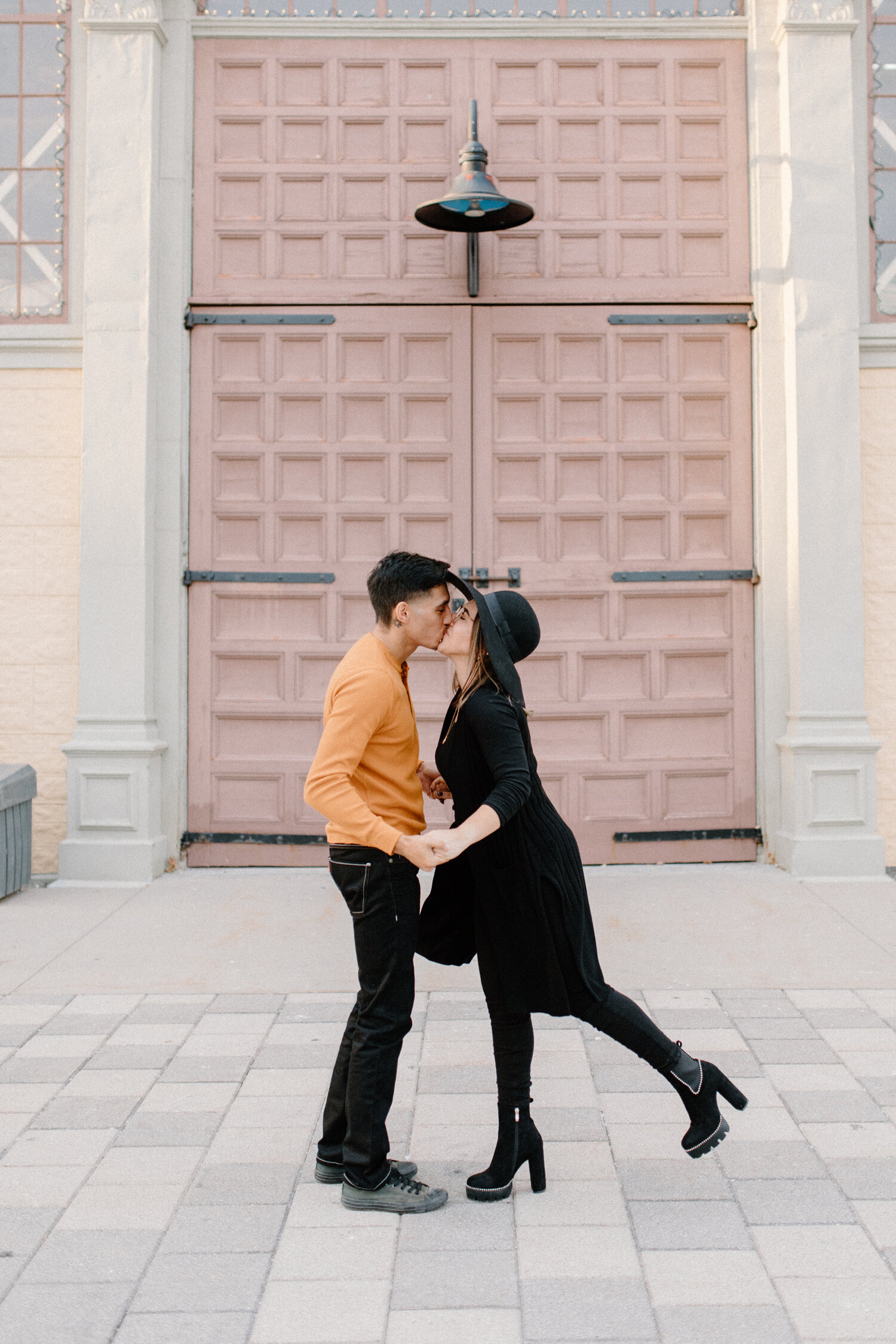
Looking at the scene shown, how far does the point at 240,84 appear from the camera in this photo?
7340 millimetres

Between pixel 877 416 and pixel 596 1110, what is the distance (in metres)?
5.21

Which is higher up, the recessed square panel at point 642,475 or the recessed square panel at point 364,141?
the recessed square panel at point 364,141

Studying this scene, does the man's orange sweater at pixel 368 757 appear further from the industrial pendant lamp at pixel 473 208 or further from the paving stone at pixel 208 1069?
the industrial pendant lamp at pixel 473 208

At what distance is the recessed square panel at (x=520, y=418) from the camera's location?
23.6 ft

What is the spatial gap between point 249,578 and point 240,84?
317cm

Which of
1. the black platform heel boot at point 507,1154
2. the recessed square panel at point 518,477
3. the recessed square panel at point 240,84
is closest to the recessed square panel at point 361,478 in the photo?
the recessed square panel at point 518,477

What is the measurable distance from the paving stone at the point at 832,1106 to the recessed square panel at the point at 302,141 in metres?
6.22

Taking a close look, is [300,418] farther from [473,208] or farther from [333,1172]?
[333,1172]

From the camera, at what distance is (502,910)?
2.98 metres

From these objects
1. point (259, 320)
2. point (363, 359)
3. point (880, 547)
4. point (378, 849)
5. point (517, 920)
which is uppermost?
point (259, 320)

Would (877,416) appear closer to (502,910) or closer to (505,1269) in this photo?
(502,910)

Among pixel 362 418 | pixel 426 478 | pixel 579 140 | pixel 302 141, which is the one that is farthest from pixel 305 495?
pixel 579 140

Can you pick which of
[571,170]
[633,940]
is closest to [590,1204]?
[633,940]

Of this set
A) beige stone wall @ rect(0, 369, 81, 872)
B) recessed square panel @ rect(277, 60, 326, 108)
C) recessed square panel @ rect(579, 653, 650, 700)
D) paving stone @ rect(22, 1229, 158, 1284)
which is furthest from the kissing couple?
recessed square panel @ rect(277, 60, 326, 108)
